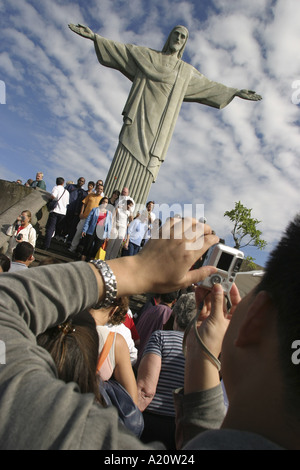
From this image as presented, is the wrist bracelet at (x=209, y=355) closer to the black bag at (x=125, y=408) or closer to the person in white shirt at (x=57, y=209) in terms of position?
the black bag at (x=125, y=408)

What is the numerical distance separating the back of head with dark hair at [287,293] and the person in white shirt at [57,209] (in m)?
6.98

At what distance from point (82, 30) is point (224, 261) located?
409 inches

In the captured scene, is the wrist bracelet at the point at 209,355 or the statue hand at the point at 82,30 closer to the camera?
the wrist bracelet at the point at 209,355

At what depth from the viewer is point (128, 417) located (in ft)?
5.08

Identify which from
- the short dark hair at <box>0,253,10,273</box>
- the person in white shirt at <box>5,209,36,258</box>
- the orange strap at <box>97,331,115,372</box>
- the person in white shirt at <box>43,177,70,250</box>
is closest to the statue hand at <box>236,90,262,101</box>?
the person in white shirt at <box>43,177,70,250</box>

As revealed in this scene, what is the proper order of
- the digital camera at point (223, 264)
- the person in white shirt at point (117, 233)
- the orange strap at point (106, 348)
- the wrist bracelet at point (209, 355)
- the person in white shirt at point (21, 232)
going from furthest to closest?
the person in white shirt at point (117, 233) < the person in white shirt at point (21, 232) < the orange strap at point (106, 348) < the digital camera at point (223, 264) < the wrist bracelet at point (209, 355)

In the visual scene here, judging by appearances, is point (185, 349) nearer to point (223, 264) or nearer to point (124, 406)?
point (223, 264)

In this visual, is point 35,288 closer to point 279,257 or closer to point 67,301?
point 67,301

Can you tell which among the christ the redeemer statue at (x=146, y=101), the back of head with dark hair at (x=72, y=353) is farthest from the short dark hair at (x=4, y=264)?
the christ the redeemer statue at (x=146, y=101)

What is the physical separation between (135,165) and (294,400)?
968cm

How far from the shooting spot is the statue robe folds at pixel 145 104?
9.94 meters

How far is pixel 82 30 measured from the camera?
938 cm

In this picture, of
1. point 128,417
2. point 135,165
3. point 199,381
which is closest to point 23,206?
point 135,165

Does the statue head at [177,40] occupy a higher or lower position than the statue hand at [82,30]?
higher
